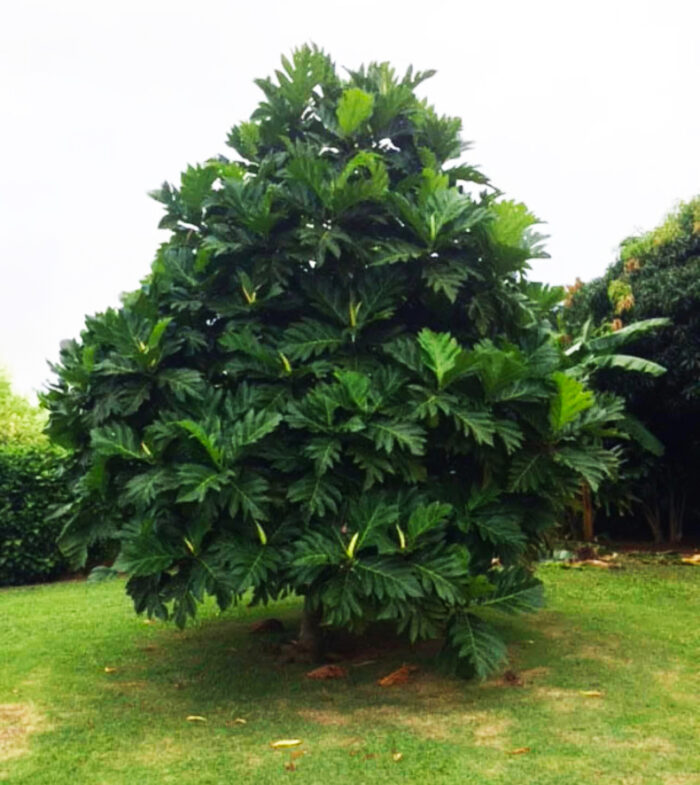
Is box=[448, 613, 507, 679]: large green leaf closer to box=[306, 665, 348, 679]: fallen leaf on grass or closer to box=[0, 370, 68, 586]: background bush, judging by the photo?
box=[306, 665, 348, 679]: fallen leaf on grass

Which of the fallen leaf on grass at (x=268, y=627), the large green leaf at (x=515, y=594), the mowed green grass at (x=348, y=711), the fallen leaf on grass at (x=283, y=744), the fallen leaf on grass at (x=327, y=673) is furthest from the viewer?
the fallen leaf on grass at (x=268, y=627)

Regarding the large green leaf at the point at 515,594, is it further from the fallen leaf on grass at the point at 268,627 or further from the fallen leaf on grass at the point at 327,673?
the fallen leaf on grass at the point at 268,627

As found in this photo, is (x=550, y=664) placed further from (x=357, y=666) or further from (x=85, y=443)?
(x=85, y=443)

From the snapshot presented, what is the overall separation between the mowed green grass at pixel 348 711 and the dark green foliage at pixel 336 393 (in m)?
0.53

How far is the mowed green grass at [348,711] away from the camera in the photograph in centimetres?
412

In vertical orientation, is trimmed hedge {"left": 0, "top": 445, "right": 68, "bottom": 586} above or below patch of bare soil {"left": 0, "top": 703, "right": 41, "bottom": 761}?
above

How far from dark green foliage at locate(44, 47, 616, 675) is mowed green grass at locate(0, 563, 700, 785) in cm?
53

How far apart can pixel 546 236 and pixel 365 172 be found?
4.01ft

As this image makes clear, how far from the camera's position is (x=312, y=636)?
6141mm

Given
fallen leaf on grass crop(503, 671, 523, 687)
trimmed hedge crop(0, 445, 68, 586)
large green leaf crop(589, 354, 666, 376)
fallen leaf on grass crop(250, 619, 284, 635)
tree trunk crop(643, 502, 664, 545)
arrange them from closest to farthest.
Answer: fallen leaf on grass crop(503, 671, 523, 687)
fallen leaf on grass crop(250, 619, 284, 635)
large green leaf crop(589, 354, 666, 376)
trimmed hedge crop(0, 445, 68, 586)
tree trunk crop(643, 502, 664, 545)

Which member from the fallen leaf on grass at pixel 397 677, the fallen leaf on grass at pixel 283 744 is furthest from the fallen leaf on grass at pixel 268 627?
the fallen leaf on grass at pixel 283 744

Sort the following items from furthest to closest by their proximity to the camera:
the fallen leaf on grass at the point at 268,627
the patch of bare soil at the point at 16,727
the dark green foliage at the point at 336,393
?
the fallen leaf on grass at the point at 268,627, the dark green foliage at the point at 336,393, the patch of bare soil at the point at 16,727

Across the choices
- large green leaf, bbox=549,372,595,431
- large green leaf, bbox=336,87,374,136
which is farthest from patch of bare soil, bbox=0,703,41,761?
large green leaf, bbox=336,87,374,136

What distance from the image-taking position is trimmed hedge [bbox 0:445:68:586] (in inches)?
458
